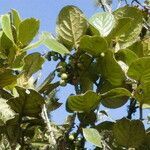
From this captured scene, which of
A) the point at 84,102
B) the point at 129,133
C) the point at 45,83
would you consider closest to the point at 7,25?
the point at 45,83

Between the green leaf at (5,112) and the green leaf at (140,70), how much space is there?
12.1 inches

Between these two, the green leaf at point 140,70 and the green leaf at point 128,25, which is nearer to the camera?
the green leaf at point 140,70

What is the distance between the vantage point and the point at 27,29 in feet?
3.91

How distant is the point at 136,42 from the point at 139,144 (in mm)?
254

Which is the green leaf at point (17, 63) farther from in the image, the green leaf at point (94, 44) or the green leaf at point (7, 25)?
the green leaf at point (94, 44)

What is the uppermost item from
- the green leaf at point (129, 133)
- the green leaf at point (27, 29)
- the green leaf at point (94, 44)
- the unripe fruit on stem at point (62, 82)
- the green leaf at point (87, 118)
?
the green leaf at point (27, 29)

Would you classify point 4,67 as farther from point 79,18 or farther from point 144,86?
point 144,86

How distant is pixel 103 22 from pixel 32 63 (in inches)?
8.1

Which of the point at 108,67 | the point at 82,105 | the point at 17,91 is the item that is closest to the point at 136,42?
the point at 108,67

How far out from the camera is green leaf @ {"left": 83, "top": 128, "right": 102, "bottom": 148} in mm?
1017

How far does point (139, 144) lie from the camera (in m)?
1.12

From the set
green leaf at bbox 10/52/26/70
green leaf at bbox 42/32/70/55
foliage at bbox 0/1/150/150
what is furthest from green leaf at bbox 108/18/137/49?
green leaf at bbox 10/52/26/70

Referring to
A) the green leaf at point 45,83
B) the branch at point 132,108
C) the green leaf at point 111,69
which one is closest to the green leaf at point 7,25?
the green leaf at point 45,83

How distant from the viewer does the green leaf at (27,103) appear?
3.60 ft
